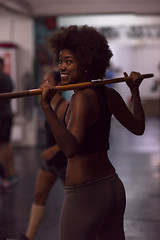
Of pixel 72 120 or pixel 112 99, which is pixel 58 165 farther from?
pixel 72 120

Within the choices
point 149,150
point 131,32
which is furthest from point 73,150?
point 131,32

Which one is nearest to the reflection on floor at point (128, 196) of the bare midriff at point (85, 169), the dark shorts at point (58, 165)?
the dark shorts at point (58, 165)

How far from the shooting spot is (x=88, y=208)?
5.20 ft

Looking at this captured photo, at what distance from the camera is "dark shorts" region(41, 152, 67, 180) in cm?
286

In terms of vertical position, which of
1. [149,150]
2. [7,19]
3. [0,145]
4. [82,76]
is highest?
[7,19]

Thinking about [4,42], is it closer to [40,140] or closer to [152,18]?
[40,140]

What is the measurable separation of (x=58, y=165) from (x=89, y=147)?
1.30 meters

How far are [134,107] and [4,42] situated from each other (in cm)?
599

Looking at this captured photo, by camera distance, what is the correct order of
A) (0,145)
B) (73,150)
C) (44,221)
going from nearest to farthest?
(73,150) → (44,221) → (0,145)

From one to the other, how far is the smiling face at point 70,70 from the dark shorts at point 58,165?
49.7 inches

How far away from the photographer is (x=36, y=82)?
7.56m

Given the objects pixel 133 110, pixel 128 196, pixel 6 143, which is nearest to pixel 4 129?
pixel 6 143

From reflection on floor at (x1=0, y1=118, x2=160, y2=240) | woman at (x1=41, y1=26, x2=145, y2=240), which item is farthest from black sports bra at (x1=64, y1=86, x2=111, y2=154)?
reflection on floor at (x1=0, y1=118, x2=160, y2=240)

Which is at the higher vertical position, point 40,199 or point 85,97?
point 85,97
